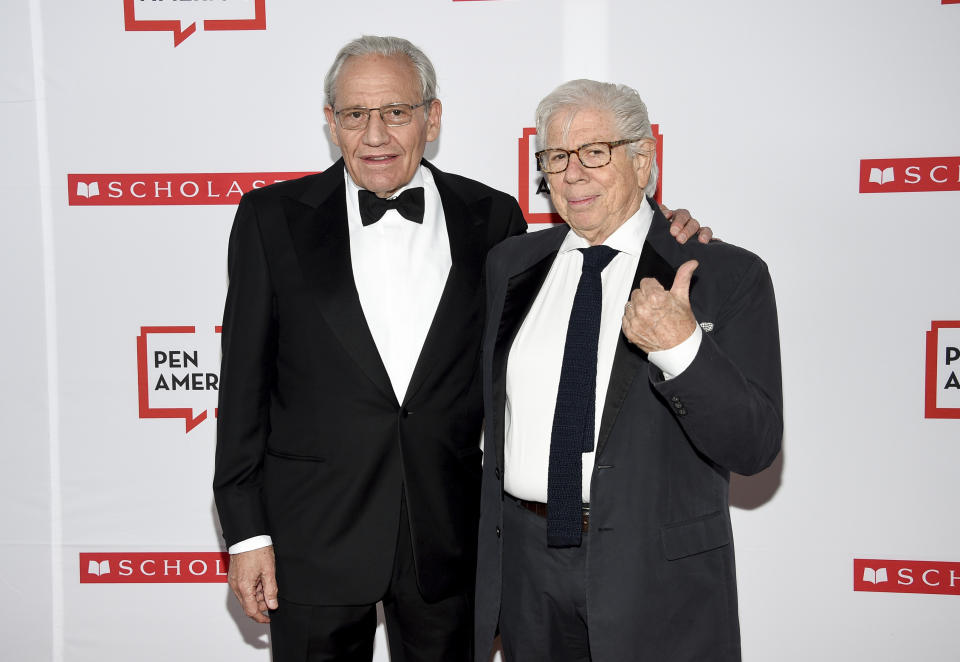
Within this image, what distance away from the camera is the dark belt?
1626mm

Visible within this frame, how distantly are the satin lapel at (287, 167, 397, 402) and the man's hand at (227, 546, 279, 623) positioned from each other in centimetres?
52

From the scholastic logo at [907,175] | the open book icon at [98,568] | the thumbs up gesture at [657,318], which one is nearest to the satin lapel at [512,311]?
the thumbs up gesture at [657,318]

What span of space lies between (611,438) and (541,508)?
0.83 feet

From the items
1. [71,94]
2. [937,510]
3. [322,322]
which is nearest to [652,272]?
[322,322]

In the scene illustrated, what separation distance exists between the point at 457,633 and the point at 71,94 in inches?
92.0

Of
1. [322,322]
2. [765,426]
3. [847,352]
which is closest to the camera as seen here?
[765,426]

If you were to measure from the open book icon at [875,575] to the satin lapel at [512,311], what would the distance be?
1735 millimetres

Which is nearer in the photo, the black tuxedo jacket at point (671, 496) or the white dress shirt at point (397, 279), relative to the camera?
the black tuxedo jacket at point (671, 496)

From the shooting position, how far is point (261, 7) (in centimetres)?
268

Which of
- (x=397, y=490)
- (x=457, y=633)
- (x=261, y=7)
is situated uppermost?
(x=261, y=7)

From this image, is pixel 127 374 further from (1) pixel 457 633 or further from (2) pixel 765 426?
(2) pixel 765 426

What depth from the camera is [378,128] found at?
6.13 ft

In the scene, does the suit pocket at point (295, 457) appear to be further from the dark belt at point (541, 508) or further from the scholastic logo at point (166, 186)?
the scholastic logo at point (166, 186)

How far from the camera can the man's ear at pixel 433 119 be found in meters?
2.01
